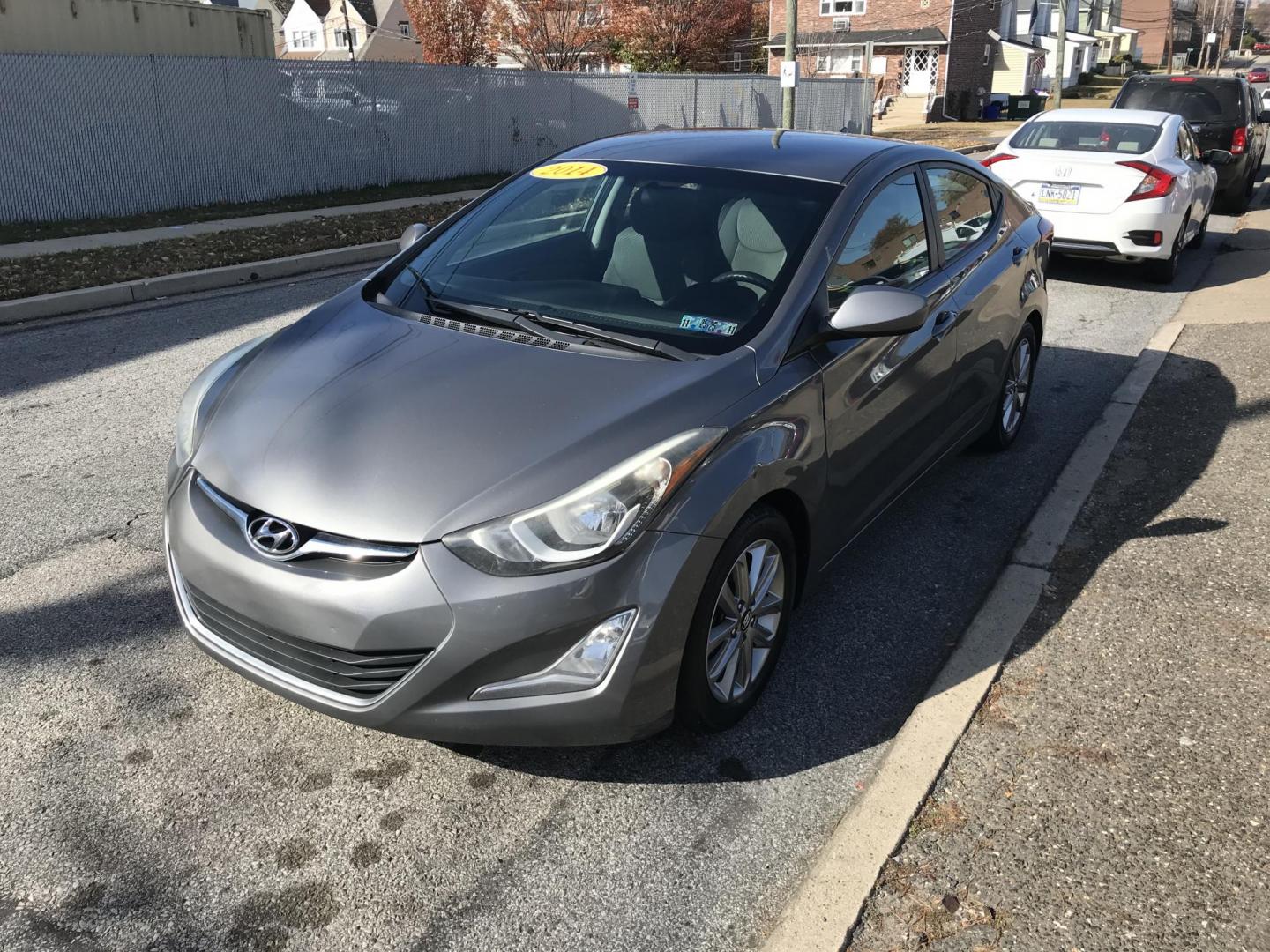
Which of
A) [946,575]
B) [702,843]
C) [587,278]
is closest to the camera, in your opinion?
[702,843]

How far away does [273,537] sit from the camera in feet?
9.31

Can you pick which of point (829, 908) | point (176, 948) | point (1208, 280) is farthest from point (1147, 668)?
point (1208, 280)

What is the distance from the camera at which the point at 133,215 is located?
14250mm

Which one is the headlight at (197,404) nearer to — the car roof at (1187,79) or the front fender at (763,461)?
the front fender at (763,461)

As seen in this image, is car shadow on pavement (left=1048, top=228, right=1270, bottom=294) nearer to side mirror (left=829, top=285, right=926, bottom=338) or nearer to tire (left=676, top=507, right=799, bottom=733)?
side mirror (left=829, top=285, right=926, bottom=338)

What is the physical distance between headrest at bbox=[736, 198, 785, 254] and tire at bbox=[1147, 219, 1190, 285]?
775 cm

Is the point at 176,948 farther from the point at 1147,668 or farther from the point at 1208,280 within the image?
the point at 1208,280

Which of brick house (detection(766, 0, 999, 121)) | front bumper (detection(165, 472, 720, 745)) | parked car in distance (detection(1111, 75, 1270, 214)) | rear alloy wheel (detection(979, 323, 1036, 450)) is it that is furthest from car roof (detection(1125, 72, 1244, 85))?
brick house (detection(766, 0, 999, 121))

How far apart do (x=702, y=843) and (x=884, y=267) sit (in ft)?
7.40

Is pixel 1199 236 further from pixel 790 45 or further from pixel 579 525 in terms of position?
pixel 790 45

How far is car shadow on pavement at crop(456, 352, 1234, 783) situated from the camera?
327 cm

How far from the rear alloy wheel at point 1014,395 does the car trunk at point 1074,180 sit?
473 cm

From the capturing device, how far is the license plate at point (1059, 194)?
32.9 feet

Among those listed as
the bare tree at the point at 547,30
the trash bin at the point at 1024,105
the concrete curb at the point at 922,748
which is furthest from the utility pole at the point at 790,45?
the trash bin at the point at 1024,105
